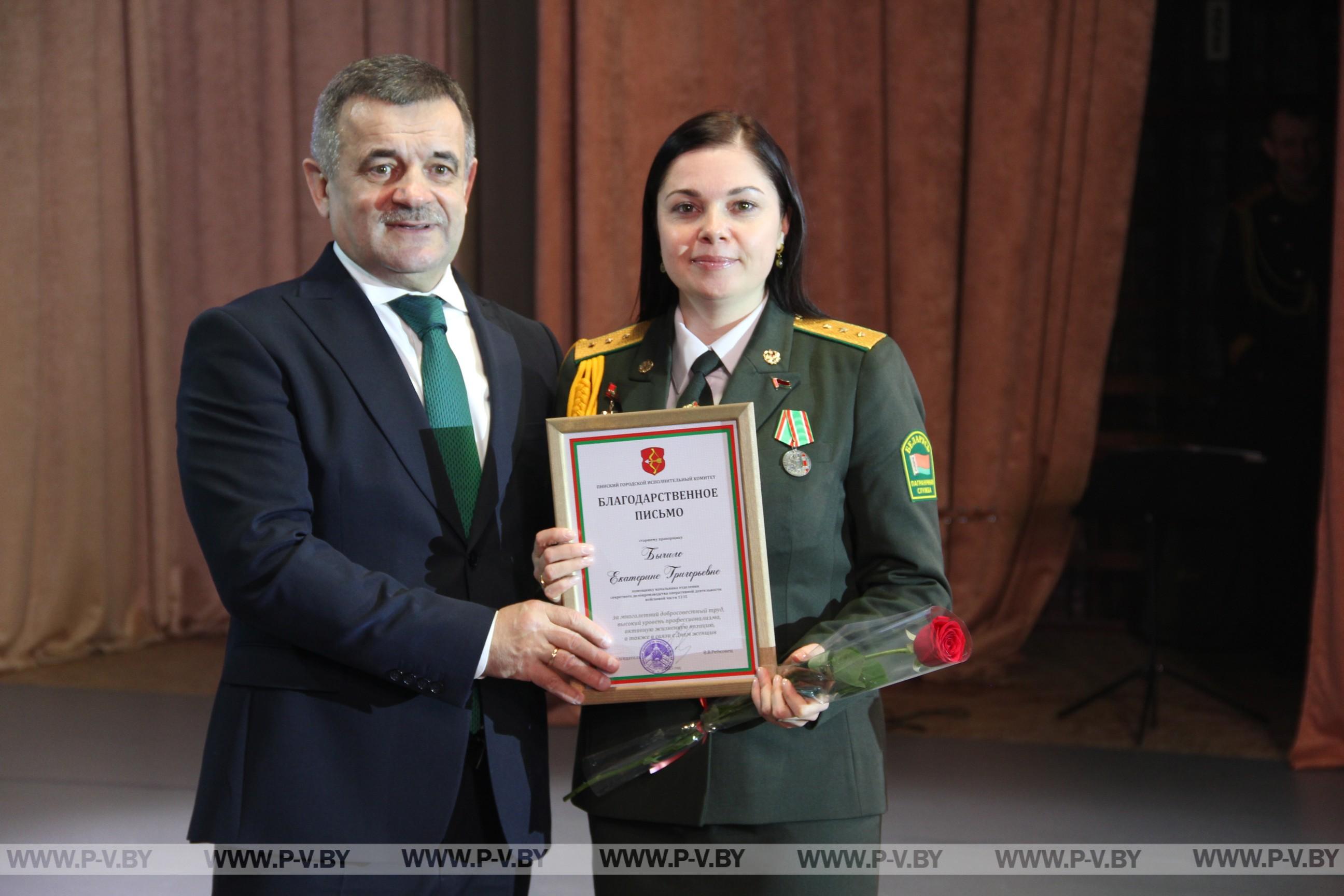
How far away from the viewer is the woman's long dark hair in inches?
65.0

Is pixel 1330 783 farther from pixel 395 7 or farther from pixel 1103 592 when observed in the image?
pixel 395 7

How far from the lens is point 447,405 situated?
172cm

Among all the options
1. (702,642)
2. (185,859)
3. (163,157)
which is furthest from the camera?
(163,157)

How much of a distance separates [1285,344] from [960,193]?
174 cm

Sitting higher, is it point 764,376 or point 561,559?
point 764,376

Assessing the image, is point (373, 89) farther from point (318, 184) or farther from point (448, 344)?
point (448, 344)

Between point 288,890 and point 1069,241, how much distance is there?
4237 millimetres

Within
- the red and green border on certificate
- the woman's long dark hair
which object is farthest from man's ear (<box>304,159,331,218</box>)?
the red and green border on certificate

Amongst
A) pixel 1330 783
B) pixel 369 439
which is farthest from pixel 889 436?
pixel 1330 783

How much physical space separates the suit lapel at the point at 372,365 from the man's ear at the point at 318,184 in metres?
0.13

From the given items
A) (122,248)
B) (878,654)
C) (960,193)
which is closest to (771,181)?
(878,654)

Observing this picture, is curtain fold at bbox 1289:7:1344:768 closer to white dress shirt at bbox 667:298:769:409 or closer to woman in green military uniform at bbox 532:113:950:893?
woman in green military uniform at bbox 532:113:950:893

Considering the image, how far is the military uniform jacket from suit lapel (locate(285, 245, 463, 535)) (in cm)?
42

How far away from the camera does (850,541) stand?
168 centimetres
